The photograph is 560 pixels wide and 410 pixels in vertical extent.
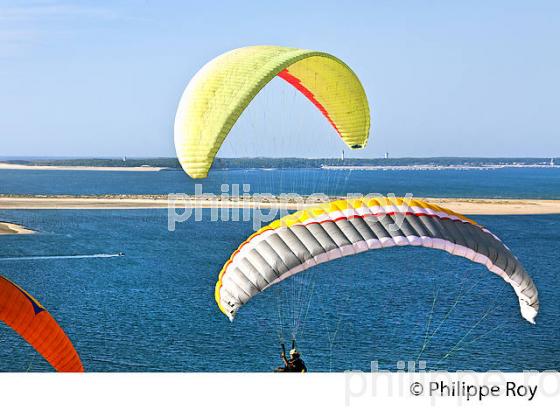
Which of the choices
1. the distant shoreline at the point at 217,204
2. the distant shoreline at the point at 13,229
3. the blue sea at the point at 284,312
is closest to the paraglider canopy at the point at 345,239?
the blue sea at the point at 284,312

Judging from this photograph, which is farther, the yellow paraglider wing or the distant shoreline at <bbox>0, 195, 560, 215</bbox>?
the distant shoreline at <bbox>0, 195, 560, 215</bbox>

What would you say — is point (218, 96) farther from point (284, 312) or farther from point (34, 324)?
point (284, 312)

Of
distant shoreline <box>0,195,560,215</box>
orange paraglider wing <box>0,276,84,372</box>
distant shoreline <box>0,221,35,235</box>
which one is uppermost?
orange paraglider wing <box>0,276,84,372</box>

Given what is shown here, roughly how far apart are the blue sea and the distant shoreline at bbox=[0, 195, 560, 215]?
24.8m

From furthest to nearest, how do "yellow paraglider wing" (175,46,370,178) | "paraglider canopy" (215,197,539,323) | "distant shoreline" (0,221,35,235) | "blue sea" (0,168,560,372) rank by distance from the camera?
"distant shoreline" (0,221,35,235) < "blue sea" (0,168,560,372) < "yellow paraglider wing" (175,46,370,178) < "paraglider canopy" (215,197,539,323)

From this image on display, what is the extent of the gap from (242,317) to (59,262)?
15516 millimetres

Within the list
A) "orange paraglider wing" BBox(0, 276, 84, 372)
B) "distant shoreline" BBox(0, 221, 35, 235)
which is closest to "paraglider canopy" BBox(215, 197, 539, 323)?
"orange paraglider wing" BBox(0, 276, 84, 372)

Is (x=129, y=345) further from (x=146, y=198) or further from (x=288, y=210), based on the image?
(x=146, y=198)

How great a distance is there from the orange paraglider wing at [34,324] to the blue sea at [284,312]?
508cm

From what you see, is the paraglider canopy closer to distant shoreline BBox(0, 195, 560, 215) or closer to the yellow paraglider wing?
the yellow paraglider wing

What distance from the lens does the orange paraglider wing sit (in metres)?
10.6

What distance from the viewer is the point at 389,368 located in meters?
21.3

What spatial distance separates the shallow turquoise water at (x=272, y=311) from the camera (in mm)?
22312
